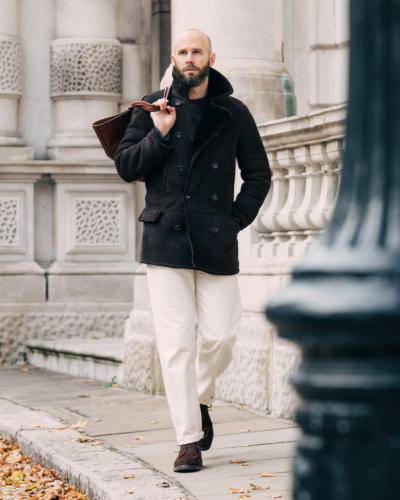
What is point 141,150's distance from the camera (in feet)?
16.4

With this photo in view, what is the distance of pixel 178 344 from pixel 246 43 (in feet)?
10.0

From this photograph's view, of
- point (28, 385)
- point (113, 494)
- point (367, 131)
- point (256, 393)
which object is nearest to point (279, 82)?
point (256, 393)

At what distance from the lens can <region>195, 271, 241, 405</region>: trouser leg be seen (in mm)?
5078

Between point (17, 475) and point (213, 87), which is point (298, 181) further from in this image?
point (17, 475)

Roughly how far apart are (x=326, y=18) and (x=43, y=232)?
2935 millimetres

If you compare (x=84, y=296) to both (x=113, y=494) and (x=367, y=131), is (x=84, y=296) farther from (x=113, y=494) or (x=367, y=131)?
(x=367, y=131)

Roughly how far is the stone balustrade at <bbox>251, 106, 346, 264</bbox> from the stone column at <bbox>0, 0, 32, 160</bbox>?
11.5 feet

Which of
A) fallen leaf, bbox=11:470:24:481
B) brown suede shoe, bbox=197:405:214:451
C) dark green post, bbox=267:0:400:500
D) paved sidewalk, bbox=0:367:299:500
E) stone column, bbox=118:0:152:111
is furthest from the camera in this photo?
stone column, bbox=118:0:152:111

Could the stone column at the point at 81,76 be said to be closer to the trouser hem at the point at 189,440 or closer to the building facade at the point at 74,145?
the building facade at the point at 74,145

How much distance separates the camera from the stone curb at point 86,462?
450cm

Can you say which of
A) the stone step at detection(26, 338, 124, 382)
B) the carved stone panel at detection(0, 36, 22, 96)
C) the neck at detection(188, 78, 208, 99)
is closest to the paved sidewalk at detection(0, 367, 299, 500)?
the stone step at detection(26, 338, 124, 382)

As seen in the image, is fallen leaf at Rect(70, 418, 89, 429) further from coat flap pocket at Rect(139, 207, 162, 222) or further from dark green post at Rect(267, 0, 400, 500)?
dark green post at Rect(267, 0, 400, 500)

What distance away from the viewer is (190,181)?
5082 millimetres

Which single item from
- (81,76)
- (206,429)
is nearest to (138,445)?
(206,429)
